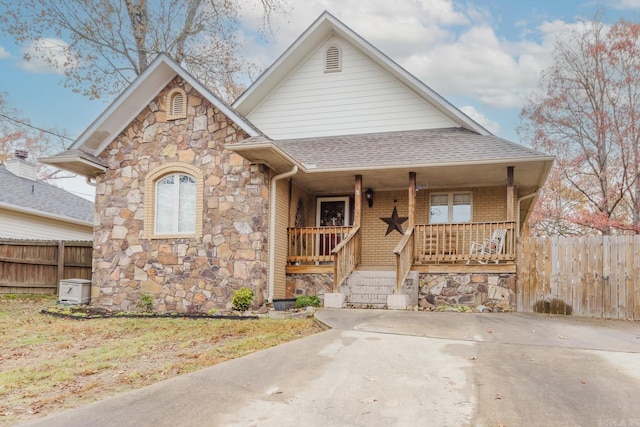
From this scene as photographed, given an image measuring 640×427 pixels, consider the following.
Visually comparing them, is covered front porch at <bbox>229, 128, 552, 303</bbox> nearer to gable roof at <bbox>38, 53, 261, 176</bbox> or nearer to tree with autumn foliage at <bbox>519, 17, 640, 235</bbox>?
gable roof at <bbox>38, 53, 261, 176</bbox>

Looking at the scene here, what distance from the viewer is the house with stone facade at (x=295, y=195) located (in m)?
11.9

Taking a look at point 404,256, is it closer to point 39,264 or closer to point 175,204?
point 175,204

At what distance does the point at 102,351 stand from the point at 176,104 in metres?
6.87

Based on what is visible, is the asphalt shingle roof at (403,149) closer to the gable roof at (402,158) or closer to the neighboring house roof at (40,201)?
the gable roof at (402,158)

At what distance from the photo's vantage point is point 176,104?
12.7m

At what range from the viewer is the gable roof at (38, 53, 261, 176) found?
12141 millimetres

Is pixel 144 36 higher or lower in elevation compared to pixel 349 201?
higher

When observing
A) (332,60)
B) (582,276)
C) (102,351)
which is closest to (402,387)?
(102,351)

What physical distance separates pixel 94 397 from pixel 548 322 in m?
7.50

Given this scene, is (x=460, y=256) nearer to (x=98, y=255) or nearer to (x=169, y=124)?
(x=169, y=124)

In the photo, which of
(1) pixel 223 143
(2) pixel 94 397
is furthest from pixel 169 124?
(2) pixel 94 397

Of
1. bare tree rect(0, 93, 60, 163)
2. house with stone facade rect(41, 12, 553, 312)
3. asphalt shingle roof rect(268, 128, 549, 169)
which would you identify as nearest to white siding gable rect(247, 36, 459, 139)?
house with stone facade rect(41, 12, 553, 312)

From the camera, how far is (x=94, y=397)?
515 centimetres

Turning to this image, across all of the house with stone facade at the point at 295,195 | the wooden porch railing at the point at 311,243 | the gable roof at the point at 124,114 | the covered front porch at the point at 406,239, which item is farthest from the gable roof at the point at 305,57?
the wooden porch railing at the point at 311,243
